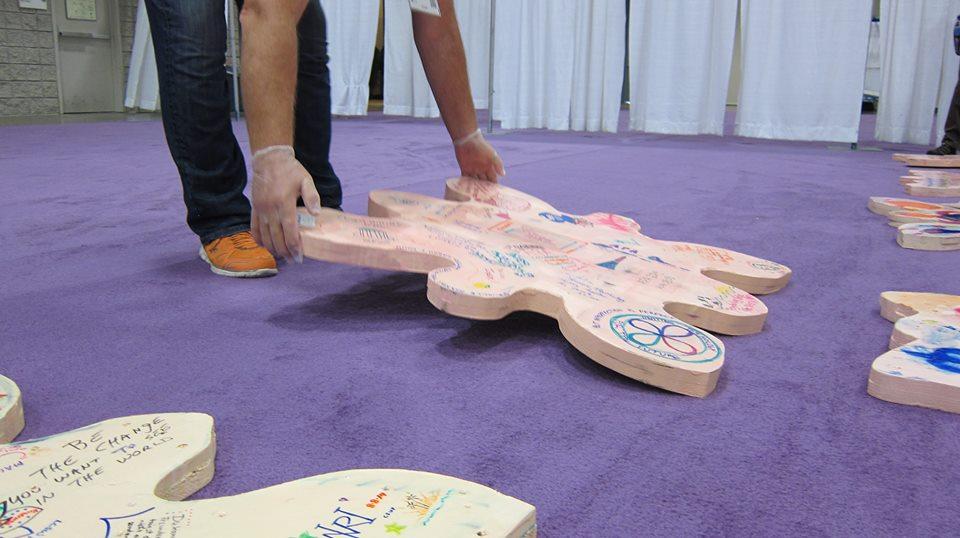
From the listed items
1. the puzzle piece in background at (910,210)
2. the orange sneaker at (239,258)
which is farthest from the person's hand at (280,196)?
the puzzle piece in background at (910,210)

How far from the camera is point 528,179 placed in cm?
208

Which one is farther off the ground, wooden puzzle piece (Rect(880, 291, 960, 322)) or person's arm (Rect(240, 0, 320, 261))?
person's arm (Rect(240, 0, 320, 261))

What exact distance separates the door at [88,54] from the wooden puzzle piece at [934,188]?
4.41 metres

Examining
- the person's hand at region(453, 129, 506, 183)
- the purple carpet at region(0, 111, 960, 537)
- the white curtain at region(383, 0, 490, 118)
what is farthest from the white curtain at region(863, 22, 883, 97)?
the person's hand at region(453, 129, 506, 183)

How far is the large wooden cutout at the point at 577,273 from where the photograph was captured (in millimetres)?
696

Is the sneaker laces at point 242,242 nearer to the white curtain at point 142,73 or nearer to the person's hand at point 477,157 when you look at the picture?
the person's hand at point 477,157

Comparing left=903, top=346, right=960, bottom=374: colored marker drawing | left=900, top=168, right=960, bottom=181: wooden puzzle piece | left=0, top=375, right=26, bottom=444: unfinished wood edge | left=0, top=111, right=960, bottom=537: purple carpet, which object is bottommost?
left=0, top=111, right=960, bottom=537: purple carpet

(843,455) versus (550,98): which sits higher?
(550,98)

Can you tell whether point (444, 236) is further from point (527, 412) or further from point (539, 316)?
point (527, 412)

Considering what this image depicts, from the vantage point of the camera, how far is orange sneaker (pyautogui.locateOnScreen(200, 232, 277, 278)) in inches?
42.1

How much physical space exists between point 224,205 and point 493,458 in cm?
72

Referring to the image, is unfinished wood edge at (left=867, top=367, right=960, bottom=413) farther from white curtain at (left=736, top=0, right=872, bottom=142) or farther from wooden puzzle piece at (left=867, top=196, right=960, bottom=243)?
white curtain at (left=736, top=0, right=872, bottom=142)

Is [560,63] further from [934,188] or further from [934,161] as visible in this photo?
[934,188]

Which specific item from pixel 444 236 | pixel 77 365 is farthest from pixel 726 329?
pixel 77 365
